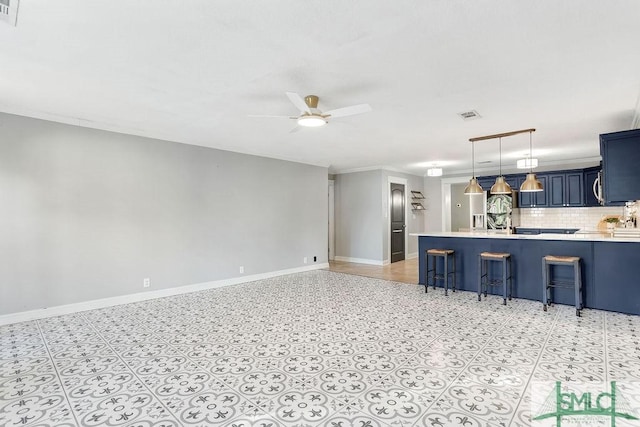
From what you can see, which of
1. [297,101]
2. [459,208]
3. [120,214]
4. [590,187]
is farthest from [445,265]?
[459,208]

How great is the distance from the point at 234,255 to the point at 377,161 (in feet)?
12.5

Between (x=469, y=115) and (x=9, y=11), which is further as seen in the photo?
(x=469, y=115)

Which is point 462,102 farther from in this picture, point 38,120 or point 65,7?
point 38,120

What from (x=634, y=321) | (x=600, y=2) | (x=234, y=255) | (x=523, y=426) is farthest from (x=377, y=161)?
(x=523, y=426)

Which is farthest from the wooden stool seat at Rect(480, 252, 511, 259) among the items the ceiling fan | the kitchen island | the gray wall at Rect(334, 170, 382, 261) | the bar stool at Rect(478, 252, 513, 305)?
the gray wall at Rect(334, 170, 382, 261)

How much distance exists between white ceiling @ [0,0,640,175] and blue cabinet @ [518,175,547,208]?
10.0 ft

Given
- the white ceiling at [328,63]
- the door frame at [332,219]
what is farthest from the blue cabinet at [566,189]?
the door frame at [332,219]

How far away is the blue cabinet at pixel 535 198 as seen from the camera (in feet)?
25.3

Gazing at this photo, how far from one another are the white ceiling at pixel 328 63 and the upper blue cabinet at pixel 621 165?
29 centimetres

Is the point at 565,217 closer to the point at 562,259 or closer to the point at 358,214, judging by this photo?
the point at 562,259

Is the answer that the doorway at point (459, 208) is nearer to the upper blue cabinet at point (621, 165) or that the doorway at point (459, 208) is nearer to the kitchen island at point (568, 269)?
the kitchen island at point (568, 269)

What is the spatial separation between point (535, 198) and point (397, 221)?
3248 millimetres

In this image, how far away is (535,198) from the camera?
7859 millimetres

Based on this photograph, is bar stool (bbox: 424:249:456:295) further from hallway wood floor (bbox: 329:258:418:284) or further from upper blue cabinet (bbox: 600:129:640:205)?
upper blue cabinet (bbox: 600:129:640:205)
